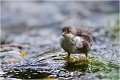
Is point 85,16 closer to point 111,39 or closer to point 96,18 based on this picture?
point 96,18

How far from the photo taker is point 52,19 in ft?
45.5

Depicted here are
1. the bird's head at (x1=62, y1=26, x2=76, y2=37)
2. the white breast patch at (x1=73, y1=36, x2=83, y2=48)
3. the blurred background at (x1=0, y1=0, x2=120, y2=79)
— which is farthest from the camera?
the blurred background at (x1=0, y1=0, x2=120, y2=79)

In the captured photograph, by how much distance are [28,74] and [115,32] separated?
582cm

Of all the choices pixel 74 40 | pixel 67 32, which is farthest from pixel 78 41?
pixel 67 32

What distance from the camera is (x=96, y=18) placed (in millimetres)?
14383

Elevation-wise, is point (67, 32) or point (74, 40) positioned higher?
point (67, 32)

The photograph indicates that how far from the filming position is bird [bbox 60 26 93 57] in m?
6.35

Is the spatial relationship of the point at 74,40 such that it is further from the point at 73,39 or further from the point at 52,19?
the point at 52,19

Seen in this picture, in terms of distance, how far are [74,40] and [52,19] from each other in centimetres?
751

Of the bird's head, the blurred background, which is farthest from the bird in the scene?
the blurred background

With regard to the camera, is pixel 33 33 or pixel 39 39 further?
pixel 33 33

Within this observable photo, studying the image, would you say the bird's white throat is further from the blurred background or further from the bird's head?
the blurred background

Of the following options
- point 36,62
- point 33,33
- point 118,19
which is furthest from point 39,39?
point 36,62

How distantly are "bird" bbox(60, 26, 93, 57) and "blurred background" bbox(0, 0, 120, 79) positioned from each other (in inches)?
132
